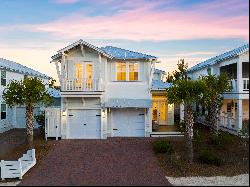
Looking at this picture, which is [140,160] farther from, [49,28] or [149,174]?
[49,28]

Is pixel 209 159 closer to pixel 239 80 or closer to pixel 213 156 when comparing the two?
pixel 213 156

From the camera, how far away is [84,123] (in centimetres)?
2989

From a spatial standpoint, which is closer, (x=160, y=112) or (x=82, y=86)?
(x=82, y=86)

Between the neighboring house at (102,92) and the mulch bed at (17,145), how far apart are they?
8.09ft

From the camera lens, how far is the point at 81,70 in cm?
2975

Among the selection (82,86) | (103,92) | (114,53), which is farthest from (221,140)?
(114,53)

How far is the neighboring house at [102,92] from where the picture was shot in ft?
95.4

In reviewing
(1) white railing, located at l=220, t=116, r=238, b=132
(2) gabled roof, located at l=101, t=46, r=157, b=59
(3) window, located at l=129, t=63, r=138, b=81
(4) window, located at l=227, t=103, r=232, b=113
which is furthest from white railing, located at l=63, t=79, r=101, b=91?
(4) window, located at l=227, t=103, r=232, b=113

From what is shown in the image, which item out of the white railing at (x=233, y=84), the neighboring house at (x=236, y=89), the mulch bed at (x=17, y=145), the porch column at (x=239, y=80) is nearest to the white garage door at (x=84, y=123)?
the mulch bed at (x=17, y=145)

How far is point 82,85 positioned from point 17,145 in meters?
6.57

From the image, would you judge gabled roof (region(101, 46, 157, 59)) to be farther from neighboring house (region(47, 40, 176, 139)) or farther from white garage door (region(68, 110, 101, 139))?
white garage door (region(68, 110, 101, 139))

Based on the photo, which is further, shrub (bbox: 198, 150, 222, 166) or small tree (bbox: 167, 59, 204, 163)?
small tree (bbox: 167, 59, 204, 163)

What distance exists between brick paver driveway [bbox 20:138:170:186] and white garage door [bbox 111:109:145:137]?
2770mm

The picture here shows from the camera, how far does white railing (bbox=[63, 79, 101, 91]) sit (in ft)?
94.5
